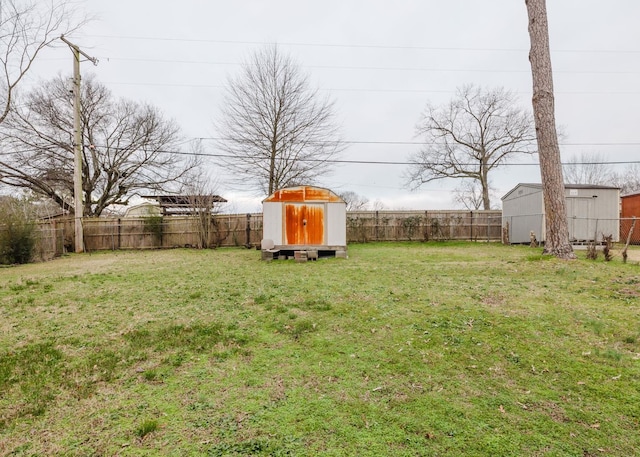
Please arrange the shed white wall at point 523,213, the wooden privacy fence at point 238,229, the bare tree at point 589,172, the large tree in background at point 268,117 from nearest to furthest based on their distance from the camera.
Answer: the shed white wall at point 523,213 < the wooden privacy fence at point 238,229 < the large tree in background at point 268,117 < the bare tree at point 589,172

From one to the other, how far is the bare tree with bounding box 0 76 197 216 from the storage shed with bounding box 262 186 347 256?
943 cm

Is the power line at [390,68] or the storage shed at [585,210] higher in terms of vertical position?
the power line at [390,68]

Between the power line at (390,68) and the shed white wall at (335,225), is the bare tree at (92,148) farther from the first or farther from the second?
the shed white wall at (335,225)

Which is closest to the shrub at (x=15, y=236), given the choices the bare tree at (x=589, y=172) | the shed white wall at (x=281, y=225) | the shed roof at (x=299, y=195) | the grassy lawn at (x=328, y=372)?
the grassy lawn at (x=328, y=372)

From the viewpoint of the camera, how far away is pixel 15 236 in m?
9.15

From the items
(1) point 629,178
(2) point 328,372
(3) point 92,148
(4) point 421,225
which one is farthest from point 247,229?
(1) point 629,178

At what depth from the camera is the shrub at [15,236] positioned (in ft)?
29.5

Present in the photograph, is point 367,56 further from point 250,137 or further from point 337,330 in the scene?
point 337,330

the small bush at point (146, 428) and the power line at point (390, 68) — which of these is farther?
the power line at point (390, 68)

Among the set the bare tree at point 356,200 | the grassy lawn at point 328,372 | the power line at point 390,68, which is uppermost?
the power line at point 390,68

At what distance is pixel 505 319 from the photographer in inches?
136

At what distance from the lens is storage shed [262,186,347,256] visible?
9.83 metres

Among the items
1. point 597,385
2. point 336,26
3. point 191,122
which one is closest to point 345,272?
point 597,385

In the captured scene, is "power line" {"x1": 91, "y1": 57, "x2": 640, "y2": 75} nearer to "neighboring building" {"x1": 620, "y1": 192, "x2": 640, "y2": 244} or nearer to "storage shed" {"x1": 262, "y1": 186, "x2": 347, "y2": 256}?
"neighboring building" {"x1": 620, "y1": 192, "x2": 640, "y2": 244}
